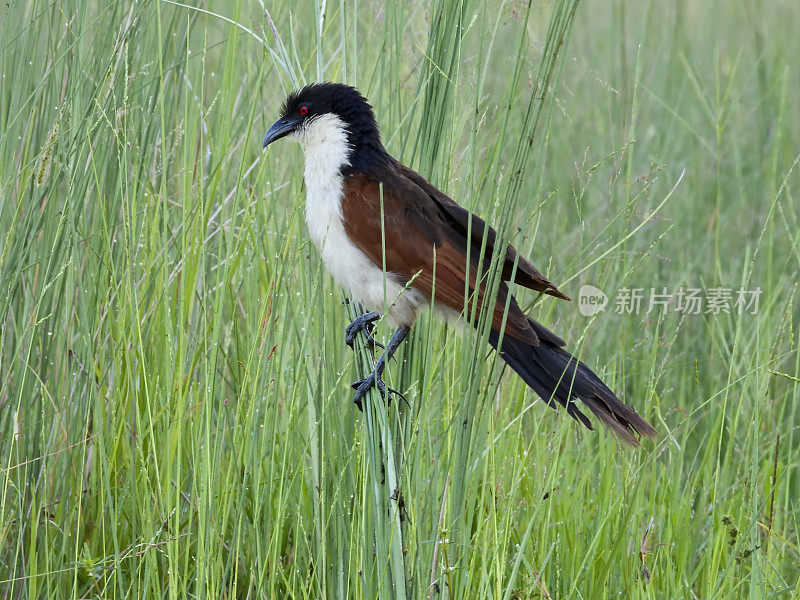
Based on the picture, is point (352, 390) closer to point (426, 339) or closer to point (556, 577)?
point (426, 339)

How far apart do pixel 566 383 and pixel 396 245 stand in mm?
471

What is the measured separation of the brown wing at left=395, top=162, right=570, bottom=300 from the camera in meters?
1.72

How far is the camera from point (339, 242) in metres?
1.95

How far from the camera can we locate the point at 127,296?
5.66ft

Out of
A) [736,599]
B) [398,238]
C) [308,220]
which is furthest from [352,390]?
[736,599]

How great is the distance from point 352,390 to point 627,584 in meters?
0.73

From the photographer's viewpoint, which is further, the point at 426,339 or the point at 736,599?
the point at 736,599

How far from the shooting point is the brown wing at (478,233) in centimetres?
172
